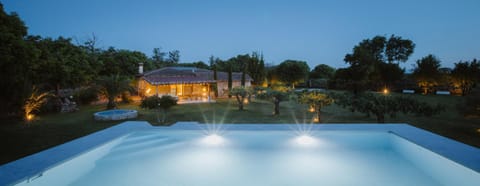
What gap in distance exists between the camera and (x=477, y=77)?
18.1 metres

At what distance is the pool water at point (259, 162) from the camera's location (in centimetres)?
446

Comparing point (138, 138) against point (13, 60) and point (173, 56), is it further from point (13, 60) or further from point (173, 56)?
point (173, 56)

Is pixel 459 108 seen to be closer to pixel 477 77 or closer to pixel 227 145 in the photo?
pixel 227 145

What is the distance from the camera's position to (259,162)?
556cm

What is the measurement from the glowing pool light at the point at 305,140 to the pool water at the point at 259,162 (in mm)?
27

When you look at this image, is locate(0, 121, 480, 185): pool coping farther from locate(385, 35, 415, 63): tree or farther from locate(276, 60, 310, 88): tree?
locate(385, 35, 415, 63): tree

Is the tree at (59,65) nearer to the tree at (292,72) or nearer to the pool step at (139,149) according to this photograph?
the pool step at (139,149)

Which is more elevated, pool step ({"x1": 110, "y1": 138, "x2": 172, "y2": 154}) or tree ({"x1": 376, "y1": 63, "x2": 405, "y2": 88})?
tree ({"x1": 376, "y1": 63, "x2": 405, "y2": 88})

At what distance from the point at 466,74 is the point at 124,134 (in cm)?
2580

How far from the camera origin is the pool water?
4461 mm

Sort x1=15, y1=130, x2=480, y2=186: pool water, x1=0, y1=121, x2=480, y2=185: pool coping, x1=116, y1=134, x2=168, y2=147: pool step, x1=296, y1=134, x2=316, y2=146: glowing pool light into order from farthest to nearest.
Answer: x1=296, y1=134, x2=316, y2=146: glowing pool light, x1=116, y1=134, x2=168, y2=147: pool step, x1=15, y1=130, x2=480, y2=186: pool water, x1=0, y1=121, x2=480, y2=185: pool coping

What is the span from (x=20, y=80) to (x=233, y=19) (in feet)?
70.4

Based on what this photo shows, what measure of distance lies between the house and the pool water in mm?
12554

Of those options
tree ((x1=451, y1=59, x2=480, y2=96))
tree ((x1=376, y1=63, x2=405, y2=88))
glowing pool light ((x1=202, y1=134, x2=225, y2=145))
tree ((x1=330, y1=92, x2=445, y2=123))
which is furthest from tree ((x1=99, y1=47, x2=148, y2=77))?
tree ((x1=451, y1=59, x2=480, y2=96))
